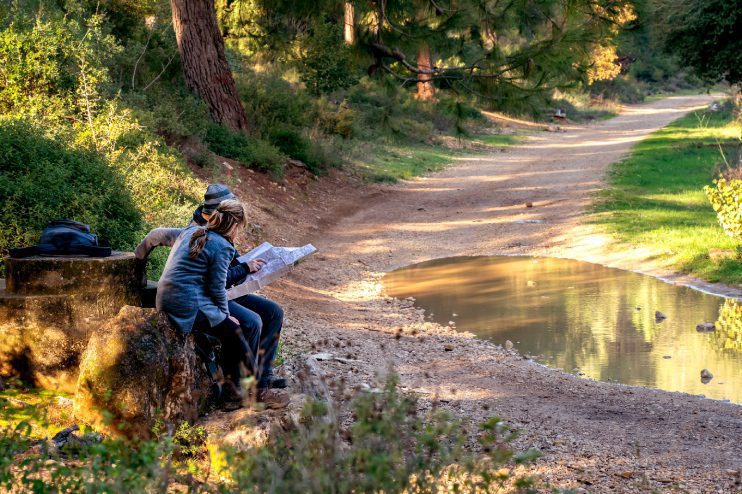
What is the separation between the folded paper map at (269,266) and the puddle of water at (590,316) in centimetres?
358

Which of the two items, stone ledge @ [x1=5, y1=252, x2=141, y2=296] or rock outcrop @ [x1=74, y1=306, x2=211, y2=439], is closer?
rock outcrop @ [x1=74, y1=306, x2=211, y2=439]

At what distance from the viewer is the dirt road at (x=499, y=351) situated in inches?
233

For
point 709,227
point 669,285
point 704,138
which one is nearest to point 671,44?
point 704,138

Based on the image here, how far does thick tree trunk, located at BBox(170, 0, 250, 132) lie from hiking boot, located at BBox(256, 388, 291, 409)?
12975 millimetres

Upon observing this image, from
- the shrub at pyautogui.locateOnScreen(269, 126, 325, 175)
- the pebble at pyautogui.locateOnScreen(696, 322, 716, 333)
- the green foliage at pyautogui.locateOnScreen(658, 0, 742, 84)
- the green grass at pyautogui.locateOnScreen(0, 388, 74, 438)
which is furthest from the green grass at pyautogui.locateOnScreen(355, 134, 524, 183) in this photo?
the green grass at pyautogui.locateOnScreen(0, 388, 74, 438)

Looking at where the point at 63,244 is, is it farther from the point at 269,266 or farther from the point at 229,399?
the point at 229,399

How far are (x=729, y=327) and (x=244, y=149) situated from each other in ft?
34.2

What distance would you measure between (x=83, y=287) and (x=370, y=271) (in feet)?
26.7

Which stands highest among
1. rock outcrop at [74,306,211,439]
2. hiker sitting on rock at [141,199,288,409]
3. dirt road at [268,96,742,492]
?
hiker sitting on rock at [141,199,288,409]

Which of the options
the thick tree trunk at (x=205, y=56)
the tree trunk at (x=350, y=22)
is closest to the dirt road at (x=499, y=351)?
the tree trunk at (x=350, y=22)

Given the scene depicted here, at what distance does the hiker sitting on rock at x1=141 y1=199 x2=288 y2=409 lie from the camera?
5.57 meters

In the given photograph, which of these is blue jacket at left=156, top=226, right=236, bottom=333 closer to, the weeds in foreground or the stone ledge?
the stone ledge

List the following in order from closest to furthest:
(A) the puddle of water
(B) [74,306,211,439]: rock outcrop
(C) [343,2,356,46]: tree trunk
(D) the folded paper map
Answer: (B) [74,306,211,439]: rock outcrop
(D) the folded paper map
(A) the puddle of water
(C) [343,2,356,46]: tree trunk

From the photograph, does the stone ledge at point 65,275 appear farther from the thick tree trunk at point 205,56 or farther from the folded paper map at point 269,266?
the thick tree trunk at point 205,56
